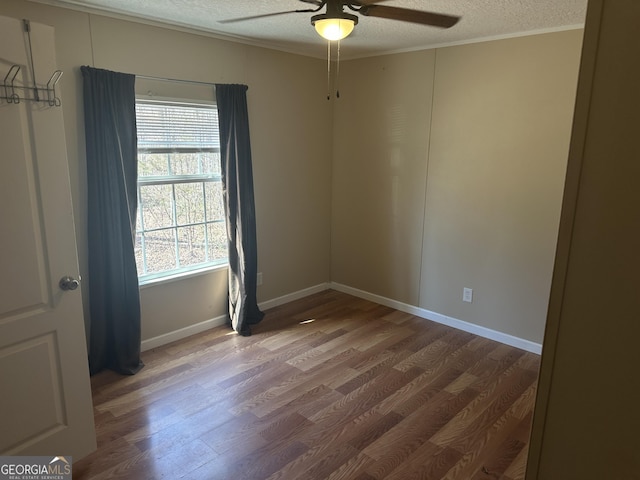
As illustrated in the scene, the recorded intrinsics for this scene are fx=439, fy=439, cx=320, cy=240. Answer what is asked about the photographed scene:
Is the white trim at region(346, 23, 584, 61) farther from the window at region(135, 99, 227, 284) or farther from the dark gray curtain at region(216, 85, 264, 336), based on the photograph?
the window at region(135, 99, 227, 284)

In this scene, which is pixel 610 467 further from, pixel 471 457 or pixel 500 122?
pixel 500 122

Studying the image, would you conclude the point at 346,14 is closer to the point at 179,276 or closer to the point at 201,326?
the point at 179,276

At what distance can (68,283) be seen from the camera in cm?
203

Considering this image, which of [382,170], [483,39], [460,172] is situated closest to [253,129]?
[382,170]

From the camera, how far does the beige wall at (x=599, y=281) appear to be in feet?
2.62

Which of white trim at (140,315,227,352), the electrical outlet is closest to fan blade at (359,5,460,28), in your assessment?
the electrical outlet

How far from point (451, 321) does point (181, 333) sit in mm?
2341

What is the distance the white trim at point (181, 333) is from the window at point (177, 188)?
486mm

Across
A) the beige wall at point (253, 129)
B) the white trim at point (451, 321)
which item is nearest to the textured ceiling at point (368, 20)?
the beige wall at point (253, 129)

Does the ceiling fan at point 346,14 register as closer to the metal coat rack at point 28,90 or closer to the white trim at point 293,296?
the metal coat rack at point 28,90

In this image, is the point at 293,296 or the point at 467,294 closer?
the point at 467,294

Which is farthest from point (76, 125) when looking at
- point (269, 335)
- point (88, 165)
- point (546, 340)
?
point (546, 340)

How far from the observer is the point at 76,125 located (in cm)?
278

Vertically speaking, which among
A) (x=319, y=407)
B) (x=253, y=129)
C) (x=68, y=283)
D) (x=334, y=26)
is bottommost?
(x=319, y=407)
